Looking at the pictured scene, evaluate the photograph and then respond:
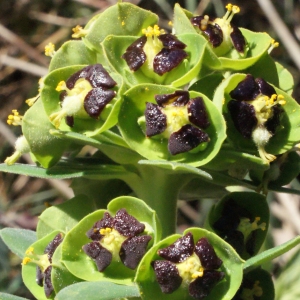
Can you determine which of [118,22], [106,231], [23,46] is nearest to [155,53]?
[118,22]

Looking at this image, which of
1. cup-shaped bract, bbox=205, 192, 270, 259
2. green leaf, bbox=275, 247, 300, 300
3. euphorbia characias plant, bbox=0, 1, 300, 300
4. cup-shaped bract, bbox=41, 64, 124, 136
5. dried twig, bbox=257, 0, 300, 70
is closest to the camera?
euphorbia characias plant, bbox=0, 1, 300, 300

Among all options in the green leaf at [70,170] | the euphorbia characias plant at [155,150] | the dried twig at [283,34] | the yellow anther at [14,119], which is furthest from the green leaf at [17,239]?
the dried twig at [283,34]

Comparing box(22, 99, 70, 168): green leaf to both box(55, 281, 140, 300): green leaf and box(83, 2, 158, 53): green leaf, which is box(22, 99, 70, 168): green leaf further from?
box(55, 281, 140, 300): green leaf

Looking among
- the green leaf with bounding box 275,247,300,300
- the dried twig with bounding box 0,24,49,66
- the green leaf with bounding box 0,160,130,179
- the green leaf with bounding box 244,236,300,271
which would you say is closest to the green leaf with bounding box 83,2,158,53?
the green leaf with bounding box 0,160,130,179

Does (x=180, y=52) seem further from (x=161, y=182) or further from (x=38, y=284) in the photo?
(x=38, y=284)

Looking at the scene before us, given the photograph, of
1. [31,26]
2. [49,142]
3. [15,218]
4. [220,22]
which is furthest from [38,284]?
[31,26]

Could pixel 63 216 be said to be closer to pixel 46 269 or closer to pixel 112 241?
pixel 46 269

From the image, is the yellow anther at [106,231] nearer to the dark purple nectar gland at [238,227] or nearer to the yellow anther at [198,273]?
the yellow anther at [198,273]
